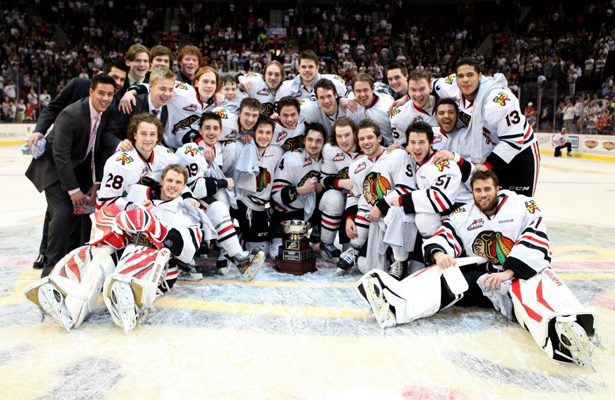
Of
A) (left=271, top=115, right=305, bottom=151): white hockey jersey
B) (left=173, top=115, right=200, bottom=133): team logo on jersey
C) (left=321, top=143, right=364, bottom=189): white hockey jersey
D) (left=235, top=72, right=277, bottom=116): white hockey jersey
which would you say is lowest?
(left=321, top=143, right=364, bottom=189): white hockey jersey

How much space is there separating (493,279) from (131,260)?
6.42ft

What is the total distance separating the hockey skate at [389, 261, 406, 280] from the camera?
11.3 ft

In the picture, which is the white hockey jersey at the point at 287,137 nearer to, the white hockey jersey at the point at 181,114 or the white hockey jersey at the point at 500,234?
the white hockey jersey at the point at 181,114

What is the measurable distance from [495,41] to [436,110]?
2081 centimetres

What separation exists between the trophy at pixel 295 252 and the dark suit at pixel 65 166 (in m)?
1.42

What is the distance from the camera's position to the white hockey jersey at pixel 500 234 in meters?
2.63

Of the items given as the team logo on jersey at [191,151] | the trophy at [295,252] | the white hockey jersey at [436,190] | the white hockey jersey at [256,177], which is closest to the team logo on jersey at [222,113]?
the white hockey jersey at [256,177]

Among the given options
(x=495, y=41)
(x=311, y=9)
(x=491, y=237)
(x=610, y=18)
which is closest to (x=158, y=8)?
(x=311, y=9)

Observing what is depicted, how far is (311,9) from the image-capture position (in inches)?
998

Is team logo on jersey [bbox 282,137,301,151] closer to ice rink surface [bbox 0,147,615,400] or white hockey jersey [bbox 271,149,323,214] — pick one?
white hockey jersey [bbox 271,149,323,214]

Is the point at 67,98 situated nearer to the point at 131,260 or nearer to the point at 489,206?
the point at 131,260

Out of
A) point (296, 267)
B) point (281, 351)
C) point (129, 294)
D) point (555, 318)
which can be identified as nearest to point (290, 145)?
point (296, 267)

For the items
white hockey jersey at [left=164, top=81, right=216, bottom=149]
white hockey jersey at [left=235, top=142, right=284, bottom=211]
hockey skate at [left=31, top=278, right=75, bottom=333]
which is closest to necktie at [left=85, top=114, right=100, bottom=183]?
white hockey jersey at [left=164, top=81, right=216, bottom=149]

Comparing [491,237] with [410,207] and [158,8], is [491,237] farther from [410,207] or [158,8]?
[158,8]
